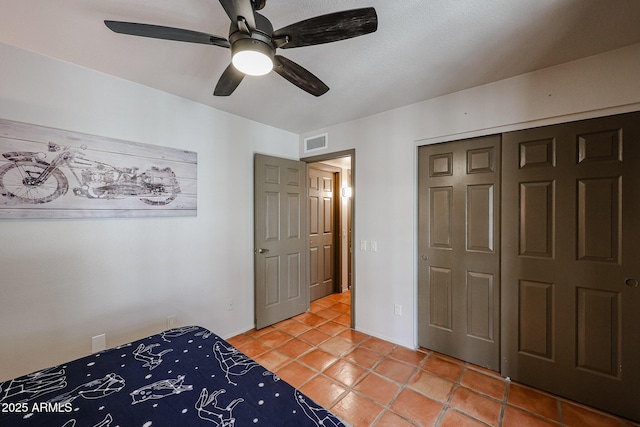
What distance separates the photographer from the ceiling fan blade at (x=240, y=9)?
106 cm

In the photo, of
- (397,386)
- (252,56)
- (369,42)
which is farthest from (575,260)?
(252,56)

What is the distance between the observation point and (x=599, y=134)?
187cm

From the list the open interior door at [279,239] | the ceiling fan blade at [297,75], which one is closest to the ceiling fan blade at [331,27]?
the ceiling fan blade at [297,75]

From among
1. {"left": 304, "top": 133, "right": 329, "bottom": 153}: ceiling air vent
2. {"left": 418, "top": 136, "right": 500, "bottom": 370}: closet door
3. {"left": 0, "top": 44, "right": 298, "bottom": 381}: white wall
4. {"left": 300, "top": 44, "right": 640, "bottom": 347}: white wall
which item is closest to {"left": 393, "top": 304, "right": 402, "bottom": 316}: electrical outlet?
{"left": 300, "top": 44, "right": 640, "bottom": 347}: white wall

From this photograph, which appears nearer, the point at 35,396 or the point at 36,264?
the point at 35,396

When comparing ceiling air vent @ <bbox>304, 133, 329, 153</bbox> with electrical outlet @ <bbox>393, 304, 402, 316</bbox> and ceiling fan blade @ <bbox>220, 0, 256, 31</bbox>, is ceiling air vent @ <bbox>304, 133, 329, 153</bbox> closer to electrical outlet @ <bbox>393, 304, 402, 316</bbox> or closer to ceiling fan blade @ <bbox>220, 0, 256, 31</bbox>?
electrical outlet @ <bbox>393, 304, 402, 316</bbox>

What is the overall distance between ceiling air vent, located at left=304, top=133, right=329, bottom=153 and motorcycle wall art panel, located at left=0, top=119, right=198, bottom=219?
59.7 inches

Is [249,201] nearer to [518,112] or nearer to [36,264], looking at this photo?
[36,264]

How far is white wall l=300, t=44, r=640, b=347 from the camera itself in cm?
185

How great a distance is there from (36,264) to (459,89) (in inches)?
144

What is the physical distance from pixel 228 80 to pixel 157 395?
1745mm

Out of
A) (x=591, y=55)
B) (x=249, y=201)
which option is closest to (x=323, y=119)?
(x=249, y=201)

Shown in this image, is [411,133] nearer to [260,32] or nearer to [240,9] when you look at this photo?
[260,32]

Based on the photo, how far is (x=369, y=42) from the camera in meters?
1.72
